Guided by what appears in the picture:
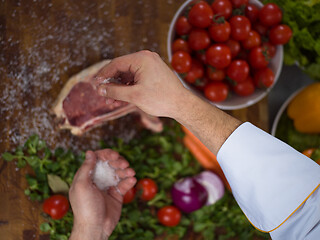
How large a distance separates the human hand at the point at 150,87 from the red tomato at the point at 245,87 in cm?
35

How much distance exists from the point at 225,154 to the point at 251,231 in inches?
20.9

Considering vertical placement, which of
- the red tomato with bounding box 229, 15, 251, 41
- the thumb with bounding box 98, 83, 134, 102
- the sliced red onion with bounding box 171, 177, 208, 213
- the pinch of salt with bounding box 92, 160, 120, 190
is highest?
the red tomato with bounding box 229, 15, 251, 41

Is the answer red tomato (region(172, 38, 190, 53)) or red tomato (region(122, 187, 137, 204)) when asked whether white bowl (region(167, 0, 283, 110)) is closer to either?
red tomato (region(172, 38, 190, 53))

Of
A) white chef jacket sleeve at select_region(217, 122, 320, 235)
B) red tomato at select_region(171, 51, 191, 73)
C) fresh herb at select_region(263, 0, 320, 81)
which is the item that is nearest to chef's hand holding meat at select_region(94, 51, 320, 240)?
white chef jacket sleeve at select_region(217, 122, 320, 235)

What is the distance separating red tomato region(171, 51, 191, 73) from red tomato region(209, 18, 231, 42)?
0.33 ft

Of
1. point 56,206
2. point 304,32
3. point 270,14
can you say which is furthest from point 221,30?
point 56,206

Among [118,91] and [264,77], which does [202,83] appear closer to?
[264,77]

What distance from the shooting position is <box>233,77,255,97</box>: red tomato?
99 centimetres

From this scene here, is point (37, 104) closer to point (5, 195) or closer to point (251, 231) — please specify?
point (5, 195)

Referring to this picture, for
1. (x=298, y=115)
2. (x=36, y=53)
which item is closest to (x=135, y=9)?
(x=36, y=53)

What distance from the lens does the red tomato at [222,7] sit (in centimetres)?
93

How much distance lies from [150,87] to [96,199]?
1.39ft

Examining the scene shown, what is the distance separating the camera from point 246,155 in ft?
2.27

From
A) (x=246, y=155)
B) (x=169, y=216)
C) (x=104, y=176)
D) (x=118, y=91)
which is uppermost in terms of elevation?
(x=118, y=91)
